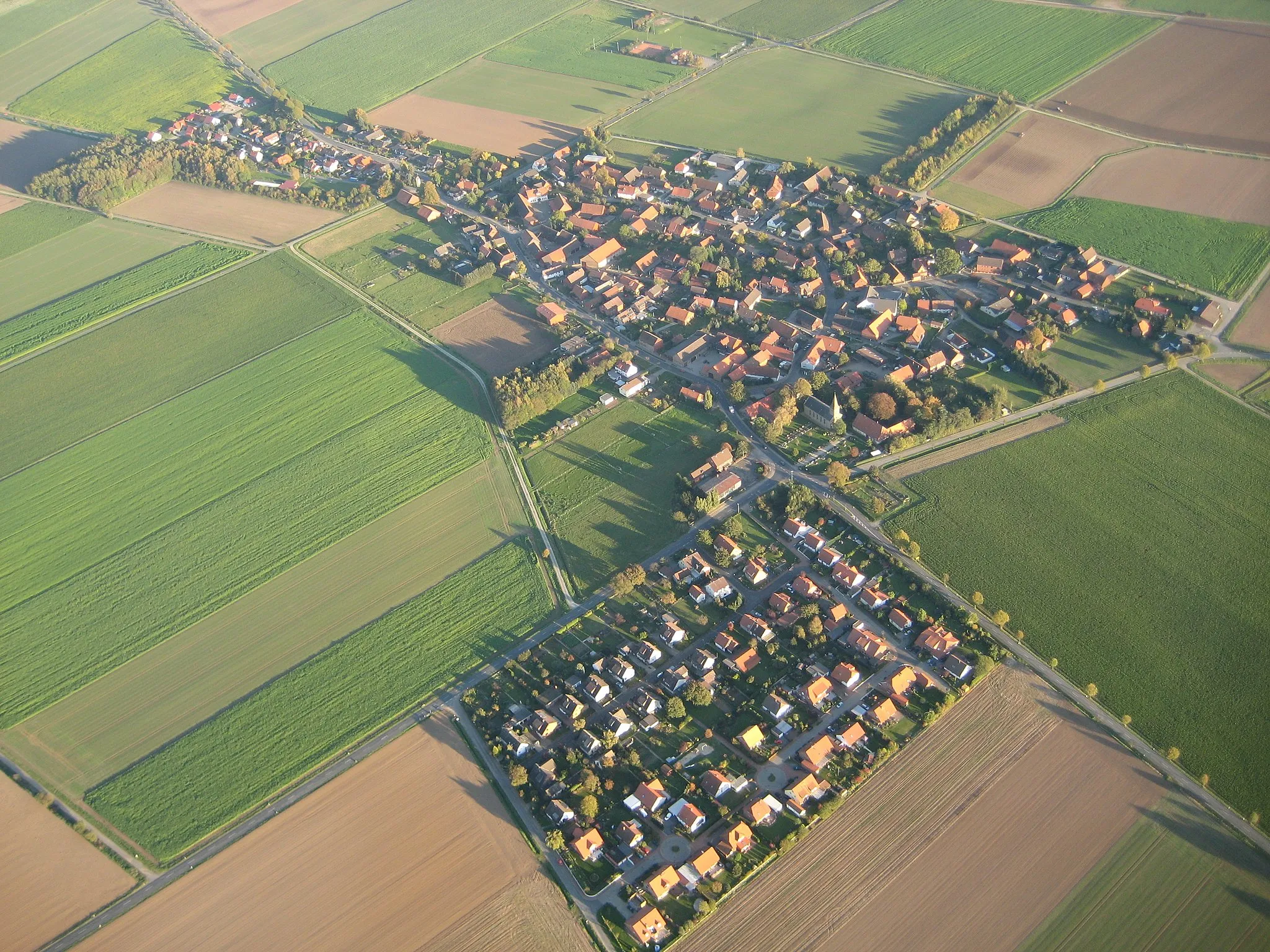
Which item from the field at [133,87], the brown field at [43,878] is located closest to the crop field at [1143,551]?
the brown field at [43,878]

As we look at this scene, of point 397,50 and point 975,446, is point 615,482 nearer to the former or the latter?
point 975,446

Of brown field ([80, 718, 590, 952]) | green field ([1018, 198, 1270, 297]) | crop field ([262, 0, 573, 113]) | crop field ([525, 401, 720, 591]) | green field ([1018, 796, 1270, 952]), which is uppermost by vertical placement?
crop field ([262, 0, 573, 113])

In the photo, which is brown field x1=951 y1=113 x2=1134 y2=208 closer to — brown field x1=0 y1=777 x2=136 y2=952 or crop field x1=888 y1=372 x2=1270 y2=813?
crop field x1=888 y1=372 x2=1270 y2=813

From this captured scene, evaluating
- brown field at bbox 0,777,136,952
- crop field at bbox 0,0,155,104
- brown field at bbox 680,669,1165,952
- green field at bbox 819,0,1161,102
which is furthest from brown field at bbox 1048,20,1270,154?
crop field at bbox 0,0,155,104

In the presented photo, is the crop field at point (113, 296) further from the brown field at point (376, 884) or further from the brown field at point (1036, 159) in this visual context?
the brown field at point (1036, 159)

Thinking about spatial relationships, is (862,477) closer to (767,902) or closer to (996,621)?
(996,621)

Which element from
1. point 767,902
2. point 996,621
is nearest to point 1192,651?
point 996,621

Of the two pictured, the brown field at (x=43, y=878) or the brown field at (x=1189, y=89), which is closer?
the brown field at (x=43, y=878)

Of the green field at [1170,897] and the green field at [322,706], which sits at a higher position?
the green field at [322,706]
